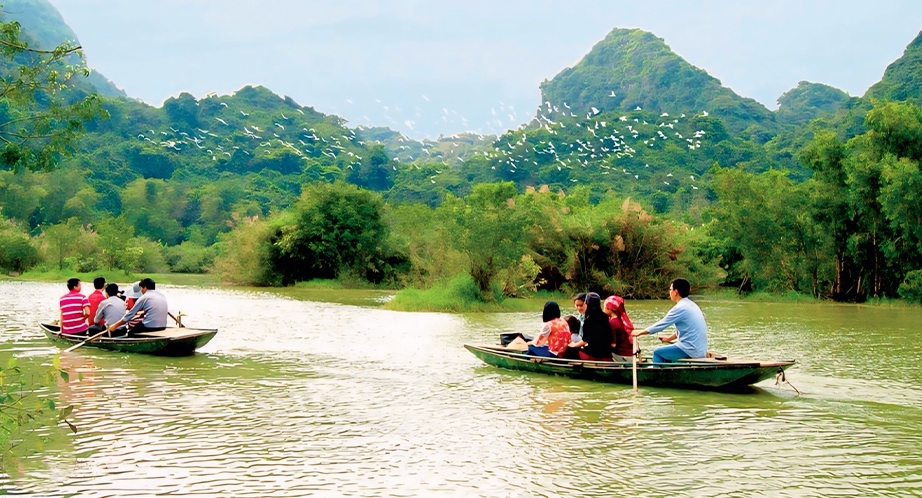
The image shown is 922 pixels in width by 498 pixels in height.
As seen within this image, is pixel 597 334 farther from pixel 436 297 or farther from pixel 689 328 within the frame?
pixel 436 297

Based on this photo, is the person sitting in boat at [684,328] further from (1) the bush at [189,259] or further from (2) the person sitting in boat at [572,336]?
(1) the bush at [189,259]

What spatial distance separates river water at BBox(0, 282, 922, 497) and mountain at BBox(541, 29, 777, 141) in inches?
3672

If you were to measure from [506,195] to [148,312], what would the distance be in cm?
3836

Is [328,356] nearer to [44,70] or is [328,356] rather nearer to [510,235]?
[44,70]

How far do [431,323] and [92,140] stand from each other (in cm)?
8421

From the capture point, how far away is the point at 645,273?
36.1 m

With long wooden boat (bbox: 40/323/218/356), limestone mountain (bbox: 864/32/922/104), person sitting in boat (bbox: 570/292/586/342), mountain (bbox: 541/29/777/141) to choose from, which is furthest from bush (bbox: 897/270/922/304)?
mountain (bbox: 541/29/777/141)

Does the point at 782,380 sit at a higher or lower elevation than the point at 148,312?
lower

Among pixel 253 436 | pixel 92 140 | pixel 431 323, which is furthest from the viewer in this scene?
pixel 92 140

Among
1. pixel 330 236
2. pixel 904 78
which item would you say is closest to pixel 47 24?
pixel 330 236

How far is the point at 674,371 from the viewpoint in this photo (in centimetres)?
1107

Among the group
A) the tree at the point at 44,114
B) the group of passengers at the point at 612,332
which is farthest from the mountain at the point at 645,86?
the tree at the point at 44,114

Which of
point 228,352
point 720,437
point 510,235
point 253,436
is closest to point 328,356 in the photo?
point 228,352

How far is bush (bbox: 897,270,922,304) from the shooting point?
98.2ft
